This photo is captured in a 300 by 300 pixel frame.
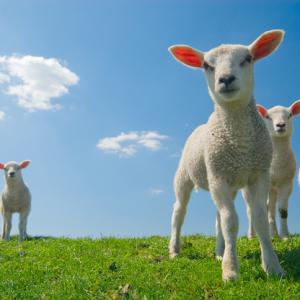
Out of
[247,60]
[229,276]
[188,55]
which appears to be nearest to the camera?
[229,276]

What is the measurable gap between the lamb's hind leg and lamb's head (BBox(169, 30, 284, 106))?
229 centimetres

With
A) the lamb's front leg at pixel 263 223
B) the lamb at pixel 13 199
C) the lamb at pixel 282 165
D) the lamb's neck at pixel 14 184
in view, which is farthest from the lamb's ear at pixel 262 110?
the lamb's neck at pixel 14 184

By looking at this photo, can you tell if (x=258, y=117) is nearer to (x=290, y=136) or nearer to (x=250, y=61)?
(x=250, y=61)

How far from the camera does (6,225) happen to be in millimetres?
16766

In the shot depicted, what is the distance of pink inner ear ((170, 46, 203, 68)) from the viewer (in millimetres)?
7711

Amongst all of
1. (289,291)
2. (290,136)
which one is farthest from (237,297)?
(290,136)

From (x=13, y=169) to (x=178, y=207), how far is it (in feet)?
32.3

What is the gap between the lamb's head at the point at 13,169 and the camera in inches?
668

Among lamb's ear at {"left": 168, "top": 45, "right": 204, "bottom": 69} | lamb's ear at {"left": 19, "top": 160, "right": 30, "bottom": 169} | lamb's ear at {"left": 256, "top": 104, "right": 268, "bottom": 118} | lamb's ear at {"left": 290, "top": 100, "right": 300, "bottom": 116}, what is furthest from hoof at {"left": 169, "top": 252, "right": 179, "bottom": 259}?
lamb's ear at {"left": 19, "top": 160, "right": 30, "bottom": 169}

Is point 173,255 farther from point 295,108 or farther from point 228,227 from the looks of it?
point 295,108

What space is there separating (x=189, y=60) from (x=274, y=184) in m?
A: 4.71

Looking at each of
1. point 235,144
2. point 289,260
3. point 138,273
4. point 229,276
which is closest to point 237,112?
point 235,144

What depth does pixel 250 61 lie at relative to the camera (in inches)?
283

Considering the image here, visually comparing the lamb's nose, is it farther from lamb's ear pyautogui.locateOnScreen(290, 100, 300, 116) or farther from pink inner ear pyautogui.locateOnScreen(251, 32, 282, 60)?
lamb's ear pyautogui.locateOnScreen(290, 100, 300, 116)
